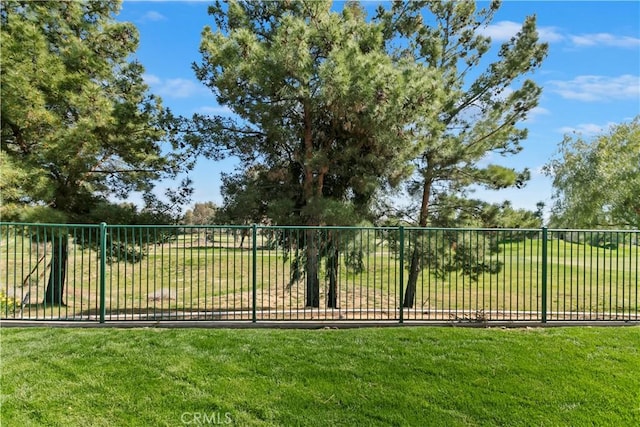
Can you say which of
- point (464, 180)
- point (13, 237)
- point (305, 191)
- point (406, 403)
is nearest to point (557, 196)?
point (464, 180)

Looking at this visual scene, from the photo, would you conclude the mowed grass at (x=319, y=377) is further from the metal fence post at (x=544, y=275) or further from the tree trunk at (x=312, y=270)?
the tree trunk at (x=312, y=270)

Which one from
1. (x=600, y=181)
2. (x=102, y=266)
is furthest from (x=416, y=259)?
(x=600, y=181)

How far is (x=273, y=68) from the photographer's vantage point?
28.7ft

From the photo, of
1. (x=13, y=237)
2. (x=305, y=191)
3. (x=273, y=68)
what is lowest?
(x=13, y=237)

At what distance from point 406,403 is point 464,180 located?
8.70 m

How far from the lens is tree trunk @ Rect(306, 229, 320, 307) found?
8292mm

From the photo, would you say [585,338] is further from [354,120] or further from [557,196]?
[557,196]

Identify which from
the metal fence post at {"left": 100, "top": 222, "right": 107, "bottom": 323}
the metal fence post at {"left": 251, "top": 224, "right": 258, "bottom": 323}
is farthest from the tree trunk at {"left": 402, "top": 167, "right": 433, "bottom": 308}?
the metal fence post at {"left": 100, "top": 222, "right": 107, "bottom": 323}

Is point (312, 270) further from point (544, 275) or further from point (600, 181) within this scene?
point (600, 181)

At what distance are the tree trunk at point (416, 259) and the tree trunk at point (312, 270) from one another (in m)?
2.31

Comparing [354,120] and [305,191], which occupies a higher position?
[354,120]

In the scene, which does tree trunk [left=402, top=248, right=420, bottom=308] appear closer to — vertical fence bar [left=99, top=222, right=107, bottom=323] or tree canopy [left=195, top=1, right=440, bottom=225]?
tree canopy [left=195, top=1, right=440, bottom=225]

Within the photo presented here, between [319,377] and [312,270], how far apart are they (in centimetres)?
400

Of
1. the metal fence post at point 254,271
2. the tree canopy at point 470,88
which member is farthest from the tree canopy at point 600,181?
the metal fence post at point 254,271
